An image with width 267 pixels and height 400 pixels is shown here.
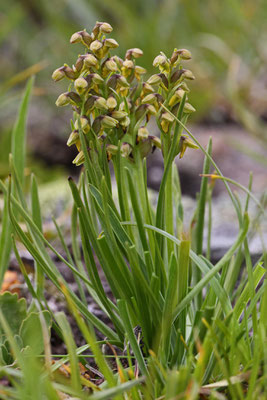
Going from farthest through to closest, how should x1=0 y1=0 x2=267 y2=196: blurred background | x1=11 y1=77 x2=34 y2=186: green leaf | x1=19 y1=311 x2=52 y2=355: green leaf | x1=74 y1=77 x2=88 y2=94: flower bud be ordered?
x1=0 y1=0 x2=267 y2=196: blurred background → x1=11 y1=77 x2=34 y2=186: green leaf → x1=19 y1=311 x2=52 y2=355: green leaf → x1=74 y1=77 x2=88 y2=94: flower bud

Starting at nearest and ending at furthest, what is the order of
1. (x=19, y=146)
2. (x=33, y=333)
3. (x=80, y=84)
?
(x=80, y=84)
(x=33, y=333)
(x=19, y=146)

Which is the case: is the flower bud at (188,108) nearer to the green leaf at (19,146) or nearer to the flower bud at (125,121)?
the flower bud at (125,121)

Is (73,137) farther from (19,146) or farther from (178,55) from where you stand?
(19,146)

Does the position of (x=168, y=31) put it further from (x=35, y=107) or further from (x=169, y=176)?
(x=169, y=176)

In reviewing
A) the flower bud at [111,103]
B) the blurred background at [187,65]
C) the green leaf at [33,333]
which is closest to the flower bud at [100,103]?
the flower bud at [111,103]

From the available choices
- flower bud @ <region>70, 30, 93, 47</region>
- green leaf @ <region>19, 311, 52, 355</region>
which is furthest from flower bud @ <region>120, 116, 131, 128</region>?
green leaf @ <region>19, 311, 52, 355</region>

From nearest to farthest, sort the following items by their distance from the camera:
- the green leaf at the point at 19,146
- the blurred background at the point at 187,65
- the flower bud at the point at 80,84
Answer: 1. the flower bud at the point at 80,84
2. the green leaf at the point at 19,146
3. the blurred background at the point at 187,65

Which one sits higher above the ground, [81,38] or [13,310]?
[81,38]

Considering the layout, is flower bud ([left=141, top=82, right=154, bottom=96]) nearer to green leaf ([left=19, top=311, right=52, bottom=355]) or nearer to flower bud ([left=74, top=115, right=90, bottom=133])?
flower bud ([left=74, top=115, right=90, bottom=133])

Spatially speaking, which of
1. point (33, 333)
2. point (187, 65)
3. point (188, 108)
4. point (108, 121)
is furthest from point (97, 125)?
point (187, 65)
